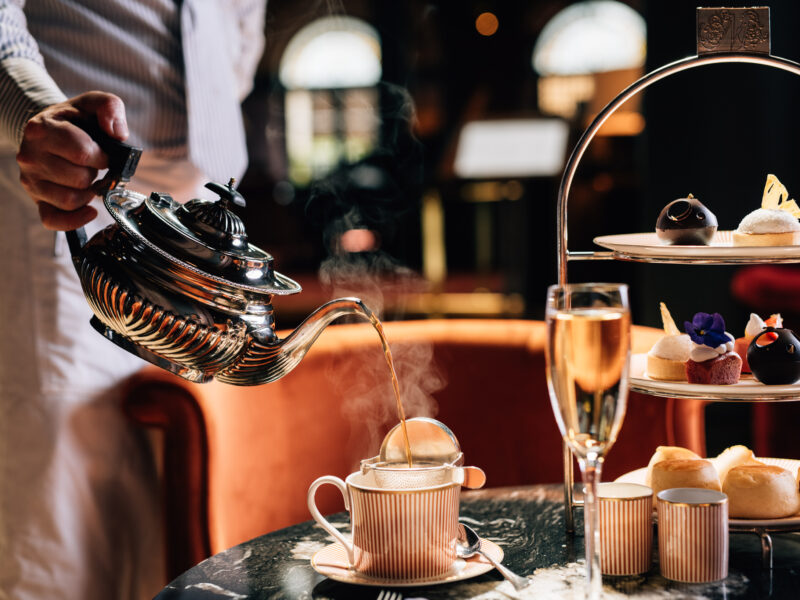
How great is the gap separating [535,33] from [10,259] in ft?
24.6

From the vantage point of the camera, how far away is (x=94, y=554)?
175cm

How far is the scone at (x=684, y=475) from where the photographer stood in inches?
41.2

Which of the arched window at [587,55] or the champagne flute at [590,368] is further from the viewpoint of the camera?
the arched window at [587,55]

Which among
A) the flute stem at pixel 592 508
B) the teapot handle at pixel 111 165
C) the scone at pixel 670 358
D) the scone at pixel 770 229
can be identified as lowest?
the flute stem at pixel 592 508

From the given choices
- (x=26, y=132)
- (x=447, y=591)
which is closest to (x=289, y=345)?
(x=447, y=591)

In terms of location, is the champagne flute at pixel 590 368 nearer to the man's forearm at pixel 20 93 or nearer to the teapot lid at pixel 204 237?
the teapot lid at pixel 204 237

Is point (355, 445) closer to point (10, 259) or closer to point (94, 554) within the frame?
point (94, 554)

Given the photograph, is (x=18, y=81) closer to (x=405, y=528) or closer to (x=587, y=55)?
(x=405, y=528)

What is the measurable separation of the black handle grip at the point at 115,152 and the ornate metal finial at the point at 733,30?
2.27 feet

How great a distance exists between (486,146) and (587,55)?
162 centimetres

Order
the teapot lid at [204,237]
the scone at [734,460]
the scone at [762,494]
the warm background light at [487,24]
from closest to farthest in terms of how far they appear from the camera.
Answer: the teapot lid at [204,237]
the scone at [762,494]
the scone at [734,460]
the warm background light at [487,24]

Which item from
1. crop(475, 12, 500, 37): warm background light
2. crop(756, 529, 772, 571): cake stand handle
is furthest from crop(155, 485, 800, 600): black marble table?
crop(475, 12, 500, 37): warm background light

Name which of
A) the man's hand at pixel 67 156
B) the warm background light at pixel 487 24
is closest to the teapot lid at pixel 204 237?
the man's hand at pixel 67 156

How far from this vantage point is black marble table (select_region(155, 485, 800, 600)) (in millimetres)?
936
